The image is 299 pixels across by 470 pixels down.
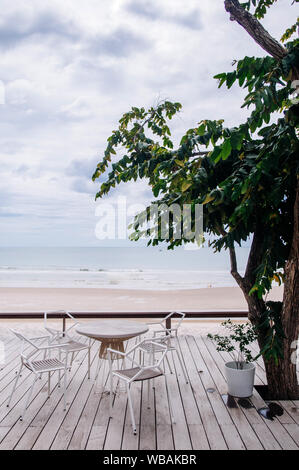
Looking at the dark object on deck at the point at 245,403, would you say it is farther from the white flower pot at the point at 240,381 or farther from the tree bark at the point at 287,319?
the tree bark at the point at 287,319

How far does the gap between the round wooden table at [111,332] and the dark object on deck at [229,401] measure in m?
1.02

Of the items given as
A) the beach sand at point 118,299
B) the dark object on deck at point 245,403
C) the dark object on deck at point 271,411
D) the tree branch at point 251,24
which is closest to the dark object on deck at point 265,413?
the dark object on deck at point 271,411

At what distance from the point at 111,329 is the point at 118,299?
1034cm

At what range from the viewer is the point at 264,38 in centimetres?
252

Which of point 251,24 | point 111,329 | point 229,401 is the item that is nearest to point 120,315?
point 111,329

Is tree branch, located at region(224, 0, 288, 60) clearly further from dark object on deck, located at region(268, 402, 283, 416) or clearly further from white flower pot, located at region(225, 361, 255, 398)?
dark object on deck, located at region(268, 402, 283, 416)

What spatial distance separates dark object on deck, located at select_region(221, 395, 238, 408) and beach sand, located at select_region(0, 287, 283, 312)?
8.28 m

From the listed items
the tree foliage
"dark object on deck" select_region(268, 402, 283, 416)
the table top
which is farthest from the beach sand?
"dark object on deck" select_region(268, 402, 283, 416)

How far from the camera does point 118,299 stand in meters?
13.9

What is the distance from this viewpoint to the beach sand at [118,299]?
1227 cm

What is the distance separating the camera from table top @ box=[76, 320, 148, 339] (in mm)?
3479

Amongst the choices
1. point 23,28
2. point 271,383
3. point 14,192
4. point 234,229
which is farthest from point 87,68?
point 14,192

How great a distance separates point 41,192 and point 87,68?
3458cm

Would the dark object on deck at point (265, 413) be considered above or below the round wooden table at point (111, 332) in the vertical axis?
below
